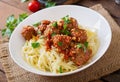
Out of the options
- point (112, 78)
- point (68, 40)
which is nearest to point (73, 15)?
point (68, 40)

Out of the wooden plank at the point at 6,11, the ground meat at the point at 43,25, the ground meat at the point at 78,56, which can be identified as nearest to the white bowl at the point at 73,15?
the ground meat at the point at 78,56

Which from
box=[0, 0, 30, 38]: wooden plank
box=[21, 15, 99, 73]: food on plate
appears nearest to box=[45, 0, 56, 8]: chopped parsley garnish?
box=[0, 0, 30, 38]: wooden plank

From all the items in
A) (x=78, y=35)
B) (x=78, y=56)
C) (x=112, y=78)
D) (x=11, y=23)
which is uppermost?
(x=11, y=23)

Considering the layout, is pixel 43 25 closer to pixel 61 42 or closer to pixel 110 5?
pixel 61 42

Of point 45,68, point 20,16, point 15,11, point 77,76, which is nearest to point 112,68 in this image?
point 77,76

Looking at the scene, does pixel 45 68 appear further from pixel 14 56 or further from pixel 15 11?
pixel 15 11

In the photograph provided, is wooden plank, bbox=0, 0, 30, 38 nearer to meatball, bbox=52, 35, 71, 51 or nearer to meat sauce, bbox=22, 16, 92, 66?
meat sauce, bbox=22, 16, 92, 66

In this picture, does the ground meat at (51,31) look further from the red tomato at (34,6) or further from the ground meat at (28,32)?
the red tomato at (34,6)
